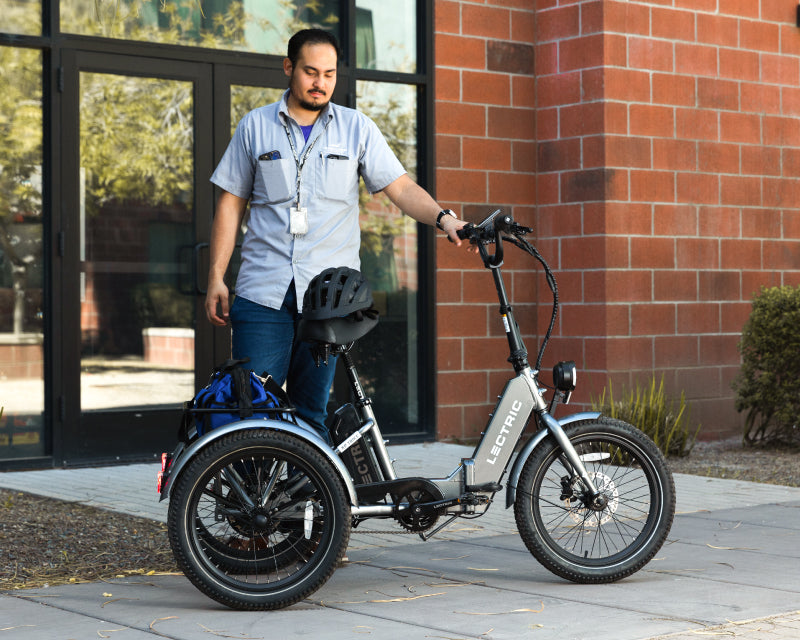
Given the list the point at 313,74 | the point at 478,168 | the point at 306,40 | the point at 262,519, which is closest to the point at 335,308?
the point at 262,519

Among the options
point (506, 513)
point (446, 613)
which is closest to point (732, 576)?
point (446, 613)

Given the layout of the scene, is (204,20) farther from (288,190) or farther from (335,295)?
(335,295)

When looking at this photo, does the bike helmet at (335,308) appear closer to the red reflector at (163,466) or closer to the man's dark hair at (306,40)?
the red reflector at (163,466)

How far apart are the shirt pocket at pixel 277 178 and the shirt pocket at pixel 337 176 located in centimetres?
12

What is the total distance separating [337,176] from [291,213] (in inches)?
8.5

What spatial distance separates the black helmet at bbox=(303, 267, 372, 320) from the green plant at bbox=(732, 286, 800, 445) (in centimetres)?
505

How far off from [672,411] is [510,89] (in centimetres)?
255

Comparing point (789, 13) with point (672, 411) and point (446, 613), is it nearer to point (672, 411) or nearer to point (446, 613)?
point (672, 411)

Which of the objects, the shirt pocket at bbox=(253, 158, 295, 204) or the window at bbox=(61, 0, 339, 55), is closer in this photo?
the shirt pocket at bbox=(253, 158, 295, 204)

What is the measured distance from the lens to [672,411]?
922cm

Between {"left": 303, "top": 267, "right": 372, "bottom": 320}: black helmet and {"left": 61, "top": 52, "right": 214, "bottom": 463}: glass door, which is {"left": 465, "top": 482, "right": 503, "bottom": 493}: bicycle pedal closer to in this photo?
{"left": 303, "top": 267, "right": 372, "bottom": 320}: black helmet

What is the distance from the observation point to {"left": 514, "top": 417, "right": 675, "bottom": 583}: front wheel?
190 inches

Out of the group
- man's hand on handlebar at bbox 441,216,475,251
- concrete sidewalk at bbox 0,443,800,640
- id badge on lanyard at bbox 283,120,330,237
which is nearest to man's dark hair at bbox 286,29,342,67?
id badge on lanyard at bbox 283,120,330,237

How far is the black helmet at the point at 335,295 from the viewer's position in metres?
4.59
